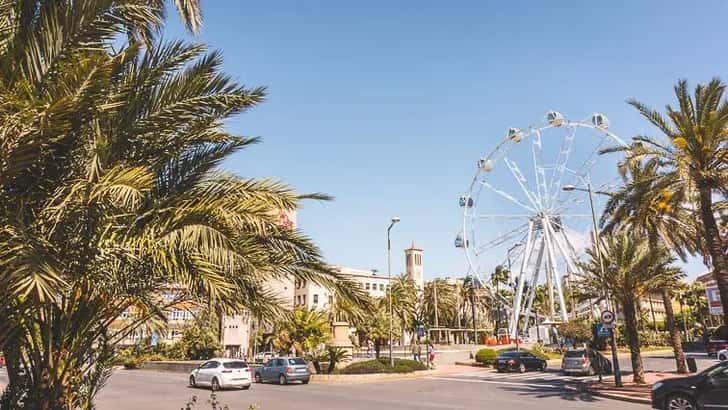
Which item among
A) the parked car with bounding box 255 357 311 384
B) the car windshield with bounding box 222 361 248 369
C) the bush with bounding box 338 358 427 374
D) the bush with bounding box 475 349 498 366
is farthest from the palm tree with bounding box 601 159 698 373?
→ the car windshield with bounding box 222 361 248 369

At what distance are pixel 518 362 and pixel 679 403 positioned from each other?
2123 centimetres

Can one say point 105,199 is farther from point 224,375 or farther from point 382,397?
point 224,375

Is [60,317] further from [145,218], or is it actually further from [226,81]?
[226,81]

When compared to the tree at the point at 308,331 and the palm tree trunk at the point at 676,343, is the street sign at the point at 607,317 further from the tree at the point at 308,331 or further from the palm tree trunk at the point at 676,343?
the tree at the point at 308,331

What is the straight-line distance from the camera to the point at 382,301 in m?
45.5

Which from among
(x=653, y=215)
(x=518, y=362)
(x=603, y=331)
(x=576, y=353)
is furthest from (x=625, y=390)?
(x=518, y=362)

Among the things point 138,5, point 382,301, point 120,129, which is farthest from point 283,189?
point 382,301

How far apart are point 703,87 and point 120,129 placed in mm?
18032

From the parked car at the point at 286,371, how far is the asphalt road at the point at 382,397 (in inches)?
23.2

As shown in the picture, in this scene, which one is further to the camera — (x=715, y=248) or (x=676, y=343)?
(x=676, y=343)

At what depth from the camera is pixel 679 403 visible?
479 inches

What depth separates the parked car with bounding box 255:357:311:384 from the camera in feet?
84.2

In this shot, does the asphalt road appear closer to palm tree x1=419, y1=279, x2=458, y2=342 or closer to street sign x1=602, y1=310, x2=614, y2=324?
street sign x1=602, y1=310, x2=614, y2=324

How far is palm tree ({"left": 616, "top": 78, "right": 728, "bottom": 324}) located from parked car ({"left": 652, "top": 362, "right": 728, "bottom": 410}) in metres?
5.27
